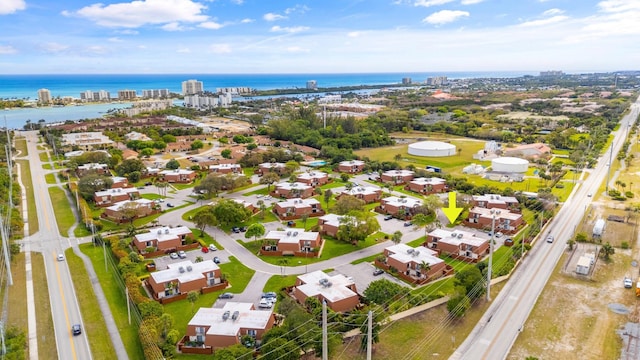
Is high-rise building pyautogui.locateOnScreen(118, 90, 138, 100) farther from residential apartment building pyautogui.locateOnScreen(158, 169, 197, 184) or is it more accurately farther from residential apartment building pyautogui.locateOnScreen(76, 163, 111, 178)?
Result: residential apartment building pyautogui.locateOnScreen(158, 169, 197, 184)

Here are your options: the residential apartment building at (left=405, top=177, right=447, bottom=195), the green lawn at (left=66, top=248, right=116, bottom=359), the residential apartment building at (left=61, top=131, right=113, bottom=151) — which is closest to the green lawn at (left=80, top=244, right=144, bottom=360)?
the green lawn at (left=66, top=248, right=116, bottom=359)

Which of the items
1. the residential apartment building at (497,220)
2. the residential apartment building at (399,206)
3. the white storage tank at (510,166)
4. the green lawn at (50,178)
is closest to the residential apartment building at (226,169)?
the green lawn at (50,178)

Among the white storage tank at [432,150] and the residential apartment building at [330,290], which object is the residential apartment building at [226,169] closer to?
the white storage tank at [432,150]

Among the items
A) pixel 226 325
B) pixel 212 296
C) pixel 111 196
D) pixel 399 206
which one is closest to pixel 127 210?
pixel 111 196

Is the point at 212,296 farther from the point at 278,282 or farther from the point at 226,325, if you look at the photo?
the point at 226,325

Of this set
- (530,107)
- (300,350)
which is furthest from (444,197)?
(530,107)
